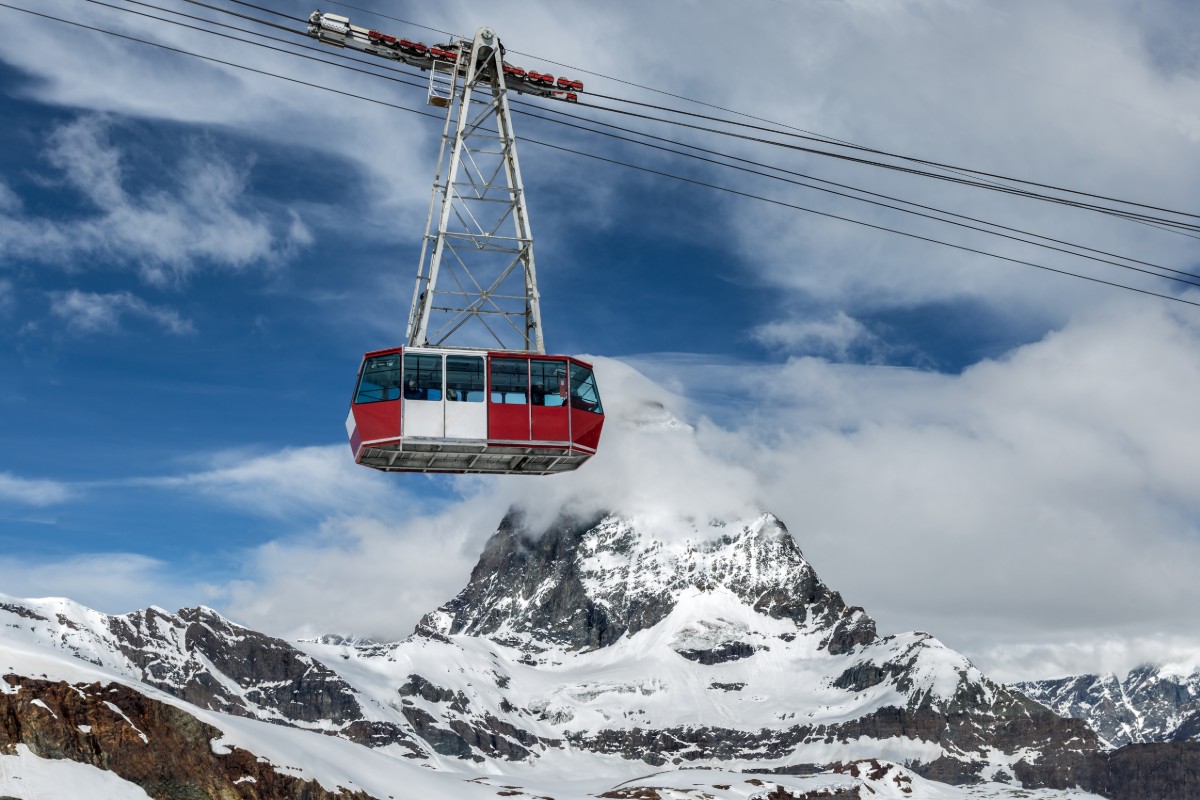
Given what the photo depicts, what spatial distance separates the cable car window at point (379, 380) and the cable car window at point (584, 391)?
8308 millimetres

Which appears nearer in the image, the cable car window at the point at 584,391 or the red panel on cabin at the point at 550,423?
the red panel on cabin at the point at 550,423

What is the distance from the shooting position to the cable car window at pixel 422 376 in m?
61.1

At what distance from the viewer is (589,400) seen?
214 feet

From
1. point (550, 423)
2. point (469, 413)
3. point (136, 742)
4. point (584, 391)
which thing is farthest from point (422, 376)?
point (136, 742)

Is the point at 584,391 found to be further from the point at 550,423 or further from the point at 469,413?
the point at 469,413

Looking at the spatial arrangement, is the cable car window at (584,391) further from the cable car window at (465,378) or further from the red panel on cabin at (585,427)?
the cable car window at (465,378)

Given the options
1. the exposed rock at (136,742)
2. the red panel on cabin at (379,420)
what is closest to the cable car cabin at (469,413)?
the red panel on cabin at (379,420)

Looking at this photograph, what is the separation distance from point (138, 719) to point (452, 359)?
466ft

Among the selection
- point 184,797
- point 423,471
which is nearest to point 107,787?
point 184,797

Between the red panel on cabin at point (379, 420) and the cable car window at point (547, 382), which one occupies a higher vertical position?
the cable car window at point (547, 382)

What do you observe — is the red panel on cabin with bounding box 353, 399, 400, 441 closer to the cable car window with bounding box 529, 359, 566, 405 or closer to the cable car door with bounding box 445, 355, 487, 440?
the cable car door with bounding box 445, 355, 487, 440

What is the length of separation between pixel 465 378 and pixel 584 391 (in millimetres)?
6178

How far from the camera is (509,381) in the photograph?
6275 centimetres

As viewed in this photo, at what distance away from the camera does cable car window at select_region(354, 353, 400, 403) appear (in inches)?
2415
